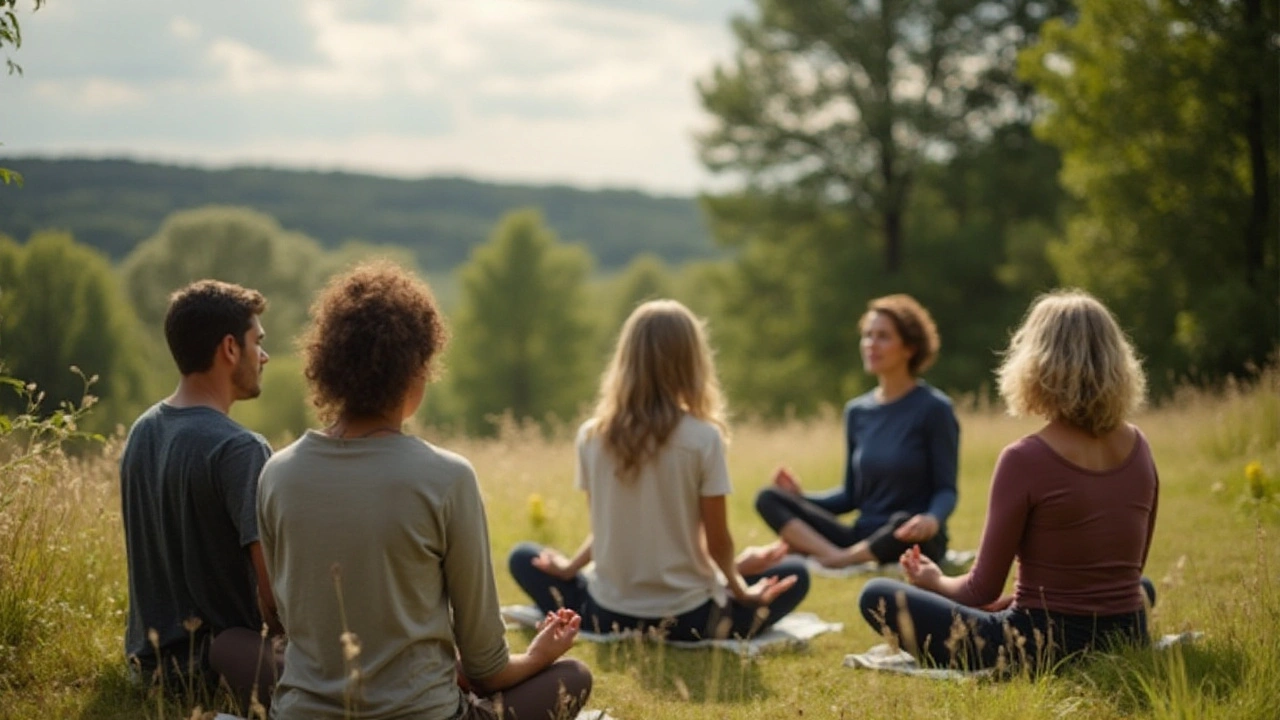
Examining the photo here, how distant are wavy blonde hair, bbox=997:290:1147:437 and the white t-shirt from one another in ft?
4.94

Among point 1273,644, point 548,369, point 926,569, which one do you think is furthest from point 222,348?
point 548,369

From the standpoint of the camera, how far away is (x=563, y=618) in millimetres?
3822

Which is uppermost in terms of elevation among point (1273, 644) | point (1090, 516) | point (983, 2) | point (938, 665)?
point (983, 2)

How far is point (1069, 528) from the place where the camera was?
4.37m

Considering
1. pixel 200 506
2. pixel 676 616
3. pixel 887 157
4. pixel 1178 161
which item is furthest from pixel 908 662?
pixel 887 157

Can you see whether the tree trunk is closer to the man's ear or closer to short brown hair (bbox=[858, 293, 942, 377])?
short brown hair (bbox=[858, 293, 942, 377])

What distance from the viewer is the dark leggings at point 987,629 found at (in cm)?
442

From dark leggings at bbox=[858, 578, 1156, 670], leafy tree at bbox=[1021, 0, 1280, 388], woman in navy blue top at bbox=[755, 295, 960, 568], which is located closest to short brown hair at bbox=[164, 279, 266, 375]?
dark leggings at bbox=[858, 578, 1156, 670]

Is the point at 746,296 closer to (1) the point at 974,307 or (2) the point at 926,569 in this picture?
(1) the point at 974,307

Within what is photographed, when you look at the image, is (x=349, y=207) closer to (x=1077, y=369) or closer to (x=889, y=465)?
(x=889, y=465)

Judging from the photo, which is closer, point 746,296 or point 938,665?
point 938,665

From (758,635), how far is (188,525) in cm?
290

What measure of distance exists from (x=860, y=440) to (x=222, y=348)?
15.5 feet

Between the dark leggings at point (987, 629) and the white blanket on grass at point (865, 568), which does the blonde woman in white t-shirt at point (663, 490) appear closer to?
the dark leggings at point (987, 629)
